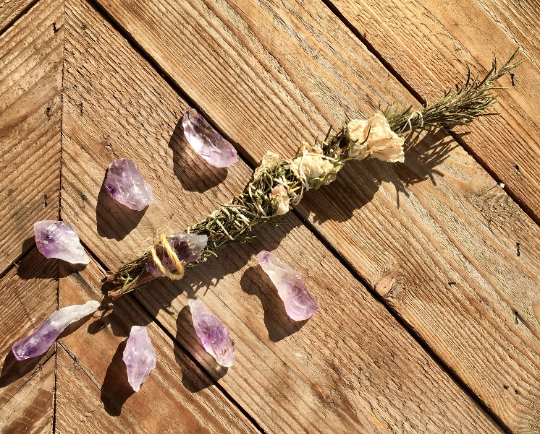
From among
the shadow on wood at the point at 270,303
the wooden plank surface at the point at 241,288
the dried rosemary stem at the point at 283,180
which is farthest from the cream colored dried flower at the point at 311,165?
the shadow on wood at the point at 270,303

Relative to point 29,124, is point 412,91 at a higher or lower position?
lower

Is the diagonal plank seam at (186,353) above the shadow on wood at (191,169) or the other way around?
the other way around

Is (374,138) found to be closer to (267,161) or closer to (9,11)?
(267,161)

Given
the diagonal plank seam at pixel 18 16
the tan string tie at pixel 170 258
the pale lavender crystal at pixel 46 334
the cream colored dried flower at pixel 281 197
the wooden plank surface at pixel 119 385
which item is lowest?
the wooden plank surface at pixel 119 385

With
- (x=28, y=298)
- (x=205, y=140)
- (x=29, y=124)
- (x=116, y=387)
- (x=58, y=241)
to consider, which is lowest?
(x=116, y=387)

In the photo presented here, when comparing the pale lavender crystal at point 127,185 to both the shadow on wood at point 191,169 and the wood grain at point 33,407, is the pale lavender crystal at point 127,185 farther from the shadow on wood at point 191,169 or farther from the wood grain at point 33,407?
the wood grain at point 33,407

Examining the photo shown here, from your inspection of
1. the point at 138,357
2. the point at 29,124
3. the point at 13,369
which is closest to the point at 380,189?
the point at 138,357
